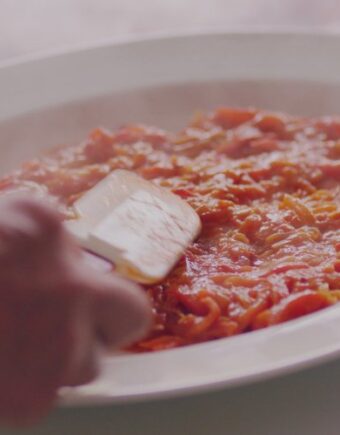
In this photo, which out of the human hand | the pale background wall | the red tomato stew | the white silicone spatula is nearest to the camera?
the human hand

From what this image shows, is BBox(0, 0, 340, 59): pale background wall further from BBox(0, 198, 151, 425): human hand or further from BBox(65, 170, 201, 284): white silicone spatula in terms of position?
BBox(0, 198, 151, 425): human hand

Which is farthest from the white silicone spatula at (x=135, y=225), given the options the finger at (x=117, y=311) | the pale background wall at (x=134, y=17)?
the pale background wall at (x=134, y=17)

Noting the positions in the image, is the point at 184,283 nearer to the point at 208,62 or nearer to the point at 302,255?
the point at 302,255

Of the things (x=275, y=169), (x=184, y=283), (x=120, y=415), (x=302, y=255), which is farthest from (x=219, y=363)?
(x=275, y=169)

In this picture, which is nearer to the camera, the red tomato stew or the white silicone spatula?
the white silicone spatula

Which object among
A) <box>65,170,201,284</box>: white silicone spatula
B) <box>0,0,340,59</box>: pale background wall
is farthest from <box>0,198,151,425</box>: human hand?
<box>0,0,340,59</box>: pale background wall

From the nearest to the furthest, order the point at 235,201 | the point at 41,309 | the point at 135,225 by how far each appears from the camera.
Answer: the point at 41,309 < the point at 135,225 < the point at 235,201

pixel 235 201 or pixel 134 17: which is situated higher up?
pixel 134 17

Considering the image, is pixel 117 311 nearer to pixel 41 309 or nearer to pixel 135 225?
pixel 41 309

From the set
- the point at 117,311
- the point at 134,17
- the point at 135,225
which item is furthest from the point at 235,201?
the point at 134,17
